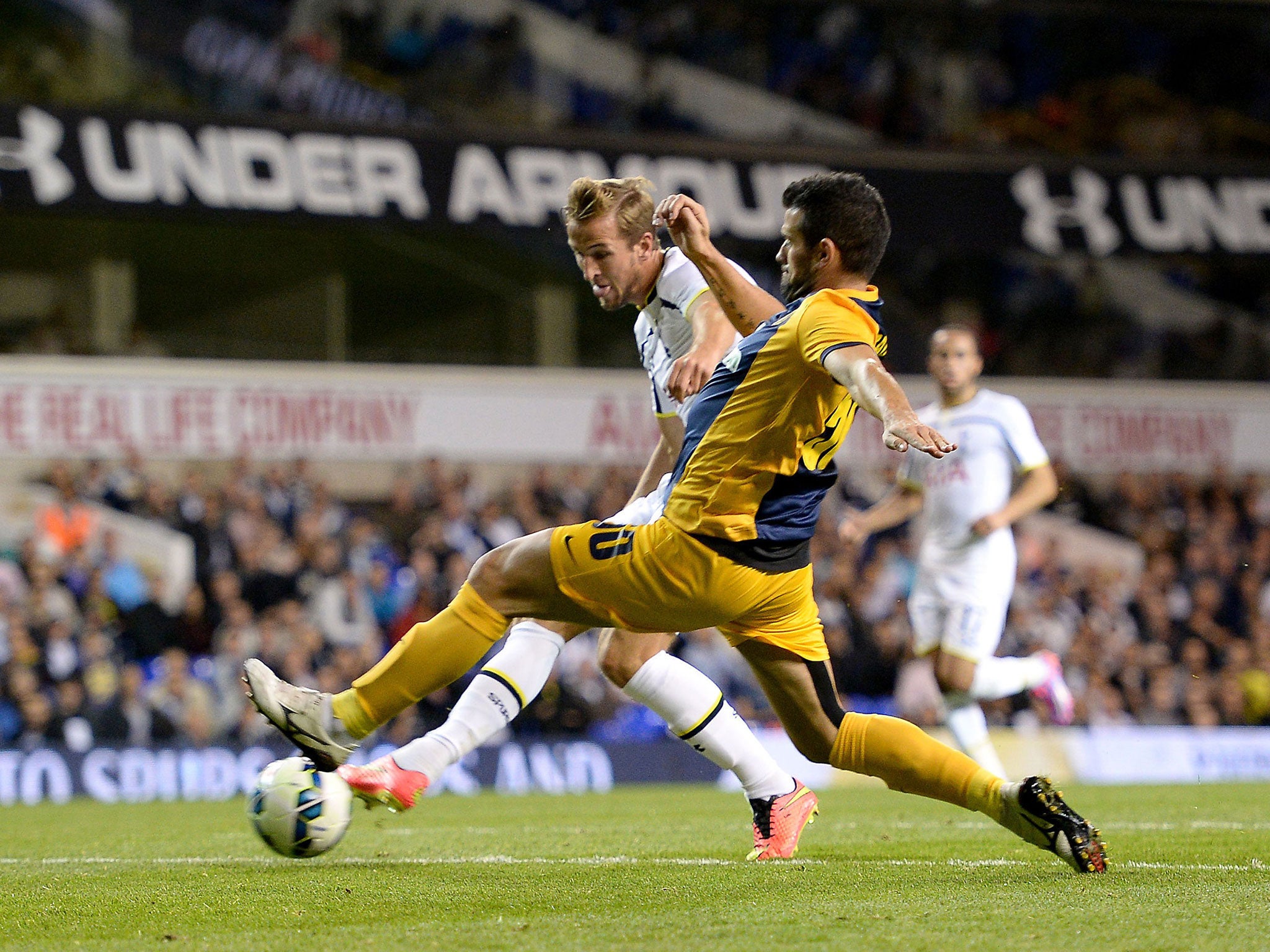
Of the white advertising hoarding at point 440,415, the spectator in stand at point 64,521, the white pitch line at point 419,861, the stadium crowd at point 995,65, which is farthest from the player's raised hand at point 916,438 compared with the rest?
the stadium crowd at point 995,65

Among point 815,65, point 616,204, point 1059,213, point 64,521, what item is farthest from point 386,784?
point 815,65

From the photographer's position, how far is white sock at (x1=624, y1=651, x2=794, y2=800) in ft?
17.6

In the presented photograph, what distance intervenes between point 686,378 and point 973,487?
4055 mm

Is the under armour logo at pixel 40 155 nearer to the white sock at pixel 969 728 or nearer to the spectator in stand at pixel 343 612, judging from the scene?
the spectator in stand at pixel 343 612

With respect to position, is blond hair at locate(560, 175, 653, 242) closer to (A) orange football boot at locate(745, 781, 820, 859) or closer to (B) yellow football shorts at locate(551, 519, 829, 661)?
(B) yellow football shorts at locate(551, 519, 829, 661)

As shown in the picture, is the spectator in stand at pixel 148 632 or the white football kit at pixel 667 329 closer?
the white football kit at pixel 667 329

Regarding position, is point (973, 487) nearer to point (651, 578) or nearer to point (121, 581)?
point (651, 578)

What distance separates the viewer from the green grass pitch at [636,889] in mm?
3561

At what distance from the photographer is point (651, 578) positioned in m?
4.40

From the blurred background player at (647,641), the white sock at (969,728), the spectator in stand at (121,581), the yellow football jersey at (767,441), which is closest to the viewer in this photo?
the yellow football jersey at (767,441)

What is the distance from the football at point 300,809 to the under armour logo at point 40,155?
12.3m

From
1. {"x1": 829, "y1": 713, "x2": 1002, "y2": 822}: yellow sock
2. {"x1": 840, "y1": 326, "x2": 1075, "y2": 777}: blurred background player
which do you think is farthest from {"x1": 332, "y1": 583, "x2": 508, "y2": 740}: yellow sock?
{"x1": 840, "y1": 326, "x2": 1075, "y2": 777}: blurred background player

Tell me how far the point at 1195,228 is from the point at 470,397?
28.1 ft

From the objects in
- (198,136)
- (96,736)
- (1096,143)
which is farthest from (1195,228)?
(96,736)
